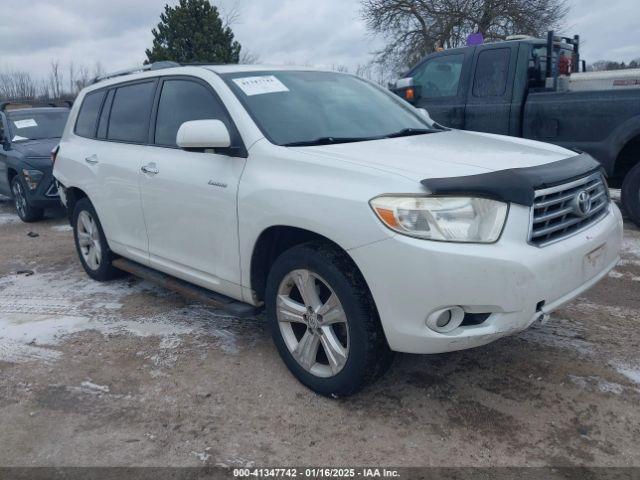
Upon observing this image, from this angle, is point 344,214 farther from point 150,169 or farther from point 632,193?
point 632,193

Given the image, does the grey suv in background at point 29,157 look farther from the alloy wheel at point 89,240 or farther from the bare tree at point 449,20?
the bare tree at point 449,20

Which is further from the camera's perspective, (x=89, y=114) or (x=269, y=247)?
(x=89, y=114)

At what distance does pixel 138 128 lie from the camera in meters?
4.41

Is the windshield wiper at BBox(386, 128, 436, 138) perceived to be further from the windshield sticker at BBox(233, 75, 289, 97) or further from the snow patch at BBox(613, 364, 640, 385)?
the snow patch at BBox(613, 364, 640, 385)

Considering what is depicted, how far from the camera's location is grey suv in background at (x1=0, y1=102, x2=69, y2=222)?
824 centimetres

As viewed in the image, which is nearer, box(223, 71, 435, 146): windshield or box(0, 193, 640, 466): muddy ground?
box(0, 193, 640, 466): muddy ground

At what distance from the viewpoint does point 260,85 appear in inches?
147

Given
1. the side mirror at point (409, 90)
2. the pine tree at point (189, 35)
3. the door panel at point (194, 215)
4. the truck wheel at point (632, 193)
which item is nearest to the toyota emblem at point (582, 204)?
the door panel at point (194, 215)

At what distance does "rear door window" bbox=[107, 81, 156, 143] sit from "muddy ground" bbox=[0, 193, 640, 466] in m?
1.41

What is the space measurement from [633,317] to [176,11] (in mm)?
17587

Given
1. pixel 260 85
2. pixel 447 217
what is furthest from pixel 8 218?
pixel 447 217

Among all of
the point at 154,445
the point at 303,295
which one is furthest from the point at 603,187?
the point at 154,445

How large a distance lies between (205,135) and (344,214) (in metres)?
1.06

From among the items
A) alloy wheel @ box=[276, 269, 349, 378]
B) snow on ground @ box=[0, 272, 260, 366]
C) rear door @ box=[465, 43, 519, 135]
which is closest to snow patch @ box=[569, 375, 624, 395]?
alloy wheel @ box=[276, 269, 349, 378]
